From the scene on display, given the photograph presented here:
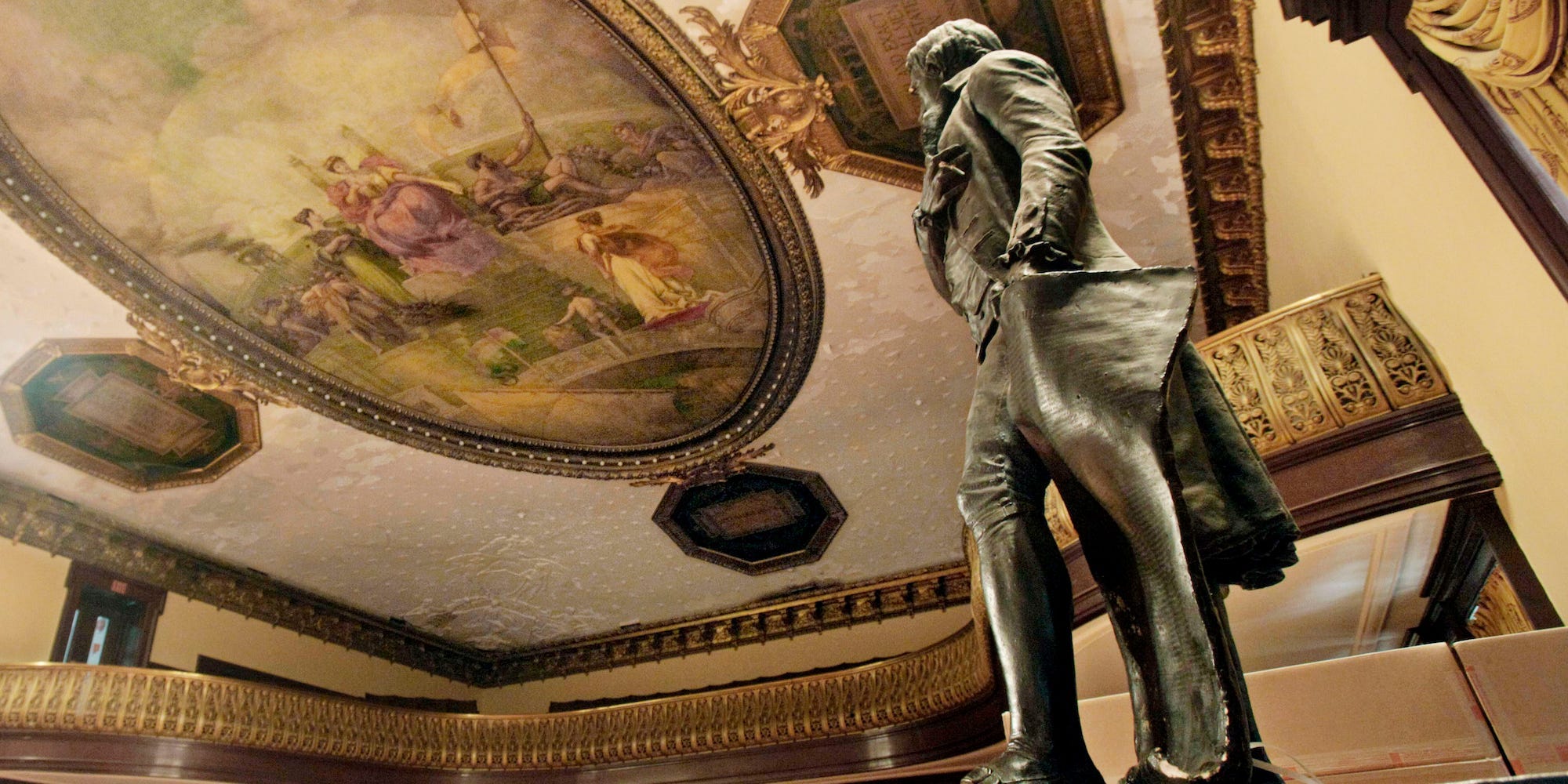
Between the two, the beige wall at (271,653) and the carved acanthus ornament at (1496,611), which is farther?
the beige wall at (271,653)

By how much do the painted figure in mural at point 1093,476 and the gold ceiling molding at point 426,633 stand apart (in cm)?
1018

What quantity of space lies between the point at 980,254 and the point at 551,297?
6.49m

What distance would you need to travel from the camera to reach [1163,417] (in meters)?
1.46

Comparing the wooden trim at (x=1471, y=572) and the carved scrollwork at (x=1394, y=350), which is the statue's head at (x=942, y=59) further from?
the wooden trim at (x=1471, y=572)

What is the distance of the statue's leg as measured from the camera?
1.45 metres

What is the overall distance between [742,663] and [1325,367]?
363 inches

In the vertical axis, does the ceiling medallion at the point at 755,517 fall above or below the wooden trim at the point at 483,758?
above

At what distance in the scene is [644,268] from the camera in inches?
303

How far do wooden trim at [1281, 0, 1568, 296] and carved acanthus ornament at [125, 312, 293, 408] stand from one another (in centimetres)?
802

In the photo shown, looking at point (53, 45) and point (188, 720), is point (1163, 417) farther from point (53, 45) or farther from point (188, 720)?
point (188, 720)

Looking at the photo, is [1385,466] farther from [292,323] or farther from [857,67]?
[292,323]


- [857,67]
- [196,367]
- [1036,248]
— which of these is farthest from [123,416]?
[1036,248]

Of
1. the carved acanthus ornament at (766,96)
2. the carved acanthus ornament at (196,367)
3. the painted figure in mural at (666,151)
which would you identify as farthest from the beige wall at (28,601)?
the carved acanthus ornament at (766,96)

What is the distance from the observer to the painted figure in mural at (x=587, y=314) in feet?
25.9
